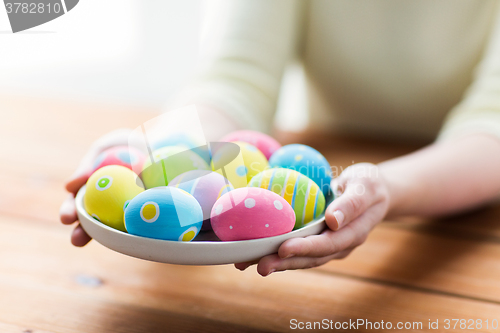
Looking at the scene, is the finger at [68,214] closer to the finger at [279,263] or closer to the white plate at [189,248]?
the white plate at [189,248]

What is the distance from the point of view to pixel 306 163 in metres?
0.58

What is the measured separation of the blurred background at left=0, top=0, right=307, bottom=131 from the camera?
2018 mm

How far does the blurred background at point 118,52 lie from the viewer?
202cm

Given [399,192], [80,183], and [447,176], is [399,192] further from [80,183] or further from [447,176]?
[80,183]

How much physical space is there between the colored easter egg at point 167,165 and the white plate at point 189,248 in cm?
11

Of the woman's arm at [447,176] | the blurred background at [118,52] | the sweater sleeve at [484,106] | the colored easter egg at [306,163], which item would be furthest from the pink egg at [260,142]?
the blurred background at [118,52]

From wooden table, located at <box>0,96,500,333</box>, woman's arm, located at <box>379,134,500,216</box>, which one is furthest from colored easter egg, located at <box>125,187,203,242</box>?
woman's arm, located at <box>379,134,500,216</box>

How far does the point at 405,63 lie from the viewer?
955 millimetres

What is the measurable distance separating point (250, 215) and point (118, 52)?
6.43 ft

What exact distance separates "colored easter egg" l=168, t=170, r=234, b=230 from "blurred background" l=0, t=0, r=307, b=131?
1466 millimetres

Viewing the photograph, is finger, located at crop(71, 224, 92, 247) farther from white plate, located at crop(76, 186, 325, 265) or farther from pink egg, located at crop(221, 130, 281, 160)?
pink egg, located at crop(221, 130, 281, 160)

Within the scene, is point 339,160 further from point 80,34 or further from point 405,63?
point 80,34

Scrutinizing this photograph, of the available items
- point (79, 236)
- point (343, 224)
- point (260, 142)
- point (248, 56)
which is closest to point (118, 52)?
point (248, 56)

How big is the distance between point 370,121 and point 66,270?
0.73 metres
